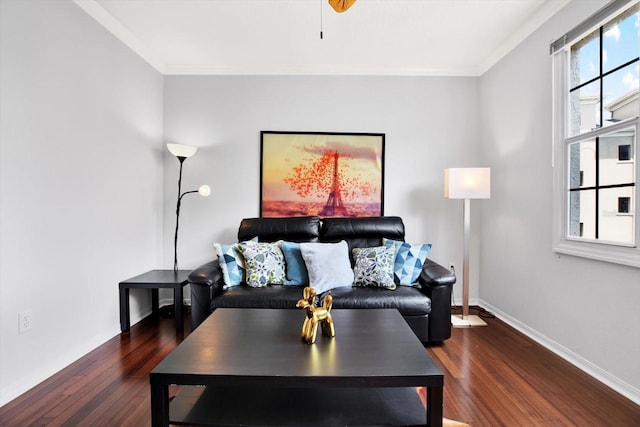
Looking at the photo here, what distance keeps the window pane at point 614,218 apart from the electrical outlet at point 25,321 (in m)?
3.57

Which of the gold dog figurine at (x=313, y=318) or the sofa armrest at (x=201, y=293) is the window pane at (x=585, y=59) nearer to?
the gold dog figurine at (x=313, y=318)

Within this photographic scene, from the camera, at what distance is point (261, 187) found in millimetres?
3434

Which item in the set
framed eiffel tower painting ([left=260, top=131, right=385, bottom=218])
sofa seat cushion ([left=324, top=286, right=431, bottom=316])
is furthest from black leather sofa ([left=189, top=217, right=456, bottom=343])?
framed eiffel tower painting ([left=260, top=131, right=385, bottom=218])

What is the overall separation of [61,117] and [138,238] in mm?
1274

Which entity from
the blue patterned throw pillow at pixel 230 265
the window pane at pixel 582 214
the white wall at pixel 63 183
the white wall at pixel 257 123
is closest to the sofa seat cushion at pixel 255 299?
the blue patterned throw pillow at pixel 230 265

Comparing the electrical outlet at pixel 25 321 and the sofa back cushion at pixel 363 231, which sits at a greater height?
the sofa back cushion at pixel 363 231

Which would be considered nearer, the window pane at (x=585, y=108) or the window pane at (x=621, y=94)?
the window pane at (x=621, y=94)

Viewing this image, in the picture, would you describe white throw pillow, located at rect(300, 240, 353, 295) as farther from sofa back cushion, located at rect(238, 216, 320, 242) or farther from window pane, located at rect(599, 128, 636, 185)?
window pane, located at rect(599, 128, 636, 185)

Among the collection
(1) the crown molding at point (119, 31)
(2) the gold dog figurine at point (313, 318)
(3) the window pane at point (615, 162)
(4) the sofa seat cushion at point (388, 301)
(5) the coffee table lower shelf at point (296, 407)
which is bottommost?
(5) the coffee table lower shelf at point (296, 407)

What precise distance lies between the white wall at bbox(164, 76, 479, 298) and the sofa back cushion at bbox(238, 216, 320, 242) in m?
0.42

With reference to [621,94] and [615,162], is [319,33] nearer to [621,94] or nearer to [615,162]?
[621,94]

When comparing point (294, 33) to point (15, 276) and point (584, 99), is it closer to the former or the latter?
point (584, 99)

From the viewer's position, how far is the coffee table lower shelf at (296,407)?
1.26m

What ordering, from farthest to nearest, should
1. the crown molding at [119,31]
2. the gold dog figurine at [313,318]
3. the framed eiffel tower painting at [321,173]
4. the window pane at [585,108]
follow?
the framed eiffel tower painting at [321,173]
the crown molding at [119,31]
the window pane at [585,108]
the gold dog figurine at [313,318]
